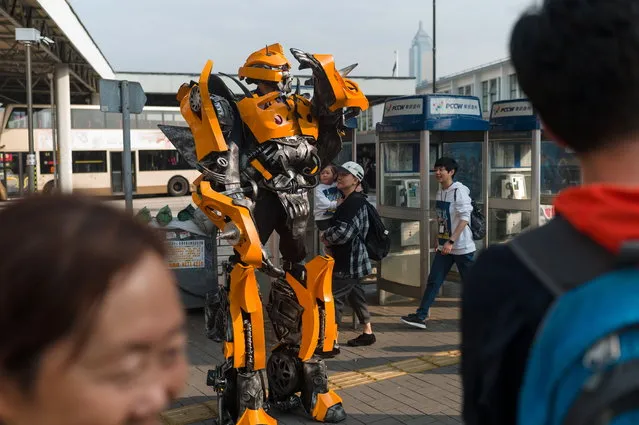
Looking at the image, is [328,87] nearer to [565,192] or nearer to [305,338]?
[305,338]

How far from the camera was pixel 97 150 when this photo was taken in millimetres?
24922

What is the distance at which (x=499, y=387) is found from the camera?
3.34 ft

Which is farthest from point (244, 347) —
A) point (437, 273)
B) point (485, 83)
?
point (485, 83)

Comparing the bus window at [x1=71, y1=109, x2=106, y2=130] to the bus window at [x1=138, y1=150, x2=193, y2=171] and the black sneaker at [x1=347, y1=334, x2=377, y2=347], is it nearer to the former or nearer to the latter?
the bus window at [x1=138, y1=150, x2=193, y2=171]

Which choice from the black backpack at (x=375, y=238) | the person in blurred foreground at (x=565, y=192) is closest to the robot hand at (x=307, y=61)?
the black backpack at (x=375, y=238)

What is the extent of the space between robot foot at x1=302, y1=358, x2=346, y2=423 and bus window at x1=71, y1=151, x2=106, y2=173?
22.4 metres

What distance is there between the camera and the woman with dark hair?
2.35 ft

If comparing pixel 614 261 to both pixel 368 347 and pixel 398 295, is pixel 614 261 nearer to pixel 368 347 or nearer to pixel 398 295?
pixel 368 347

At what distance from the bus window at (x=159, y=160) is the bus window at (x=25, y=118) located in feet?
12.6

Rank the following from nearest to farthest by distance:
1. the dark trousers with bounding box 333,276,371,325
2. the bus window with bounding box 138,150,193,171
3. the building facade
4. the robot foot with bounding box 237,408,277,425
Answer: the robot foot with bounding box 237,408,277,425
the dark trousers with bounding box 333,276,371,325
the bus window with bounding box 138,150,193,171
the building facade

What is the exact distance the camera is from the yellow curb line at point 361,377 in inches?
172

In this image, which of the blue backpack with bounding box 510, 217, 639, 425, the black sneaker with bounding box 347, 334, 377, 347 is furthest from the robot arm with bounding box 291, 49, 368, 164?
the blue backpack with bounding box 510, 217, 639, 425

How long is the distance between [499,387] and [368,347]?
5103 mm

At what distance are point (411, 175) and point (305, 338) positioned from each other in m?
4.08
